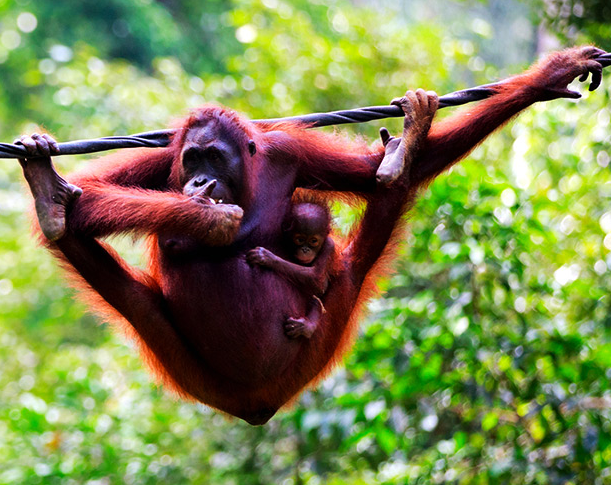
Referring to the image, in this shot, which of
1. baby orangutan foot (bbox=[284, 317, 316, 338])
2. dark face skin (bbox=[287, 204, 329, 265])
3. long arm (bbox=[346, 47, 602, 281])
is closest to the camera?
baby orangutan foot (bbox=[284, 317, 316, 338])

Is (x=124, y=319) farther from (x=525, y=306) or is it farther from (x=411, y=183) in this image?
(x=525, y=306)

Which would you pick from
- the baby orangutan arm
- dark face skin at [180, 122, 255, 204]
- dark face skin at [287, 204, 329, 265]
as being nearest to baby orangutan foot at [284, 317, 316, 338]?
the baby orangutan arm

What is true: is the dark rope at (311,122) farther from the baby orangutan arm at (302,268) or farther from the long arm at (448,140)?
the baby orangutan arm at (302,268)

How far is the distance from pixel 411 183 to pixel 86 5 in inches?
493

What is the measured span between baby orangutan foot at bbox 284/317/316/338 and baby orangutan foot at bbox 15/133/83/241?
0.88 m

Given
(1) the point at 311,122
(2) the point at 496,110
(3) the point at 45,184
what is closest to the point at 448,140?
(2) the point at 496,110

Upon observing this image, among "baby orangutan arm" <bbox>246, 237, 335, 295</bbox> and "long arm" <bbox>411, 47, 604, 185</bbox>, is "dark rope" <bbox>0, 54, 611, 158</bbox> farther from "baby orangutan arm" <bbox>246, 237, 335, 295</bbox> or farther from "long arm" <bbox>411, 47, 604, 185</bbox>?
"baby orangutan arm" <bbox>246, 237, 335, 295</bbox>

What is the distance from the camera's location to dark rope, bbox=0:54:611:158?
2502mm

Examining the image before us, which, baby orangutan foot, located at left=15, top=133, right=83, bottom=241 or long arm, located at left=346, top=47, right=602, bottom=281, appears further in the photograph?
long arm, located at left=346, top=47, right=602, bottom=281

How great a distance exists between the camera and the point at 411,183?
3.10 meters

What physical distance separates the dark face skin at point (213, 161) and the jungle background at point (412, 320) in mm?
366

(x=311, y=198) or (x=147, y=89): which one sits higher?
(x=311, y=198)

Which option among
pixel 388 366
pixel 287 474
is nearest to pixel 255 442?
pixel 287 474

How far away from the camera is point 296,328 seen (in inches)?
108
